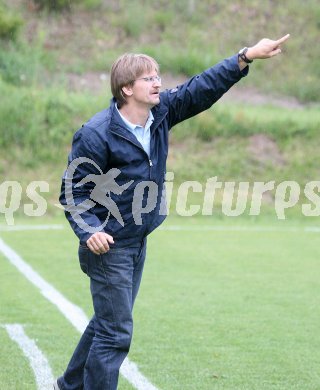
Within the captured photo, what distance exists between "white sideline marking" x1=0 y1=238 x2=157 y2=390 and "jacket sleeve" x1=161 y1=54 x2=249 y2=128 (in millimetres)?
1953

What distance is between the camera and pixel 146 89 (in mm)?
5625

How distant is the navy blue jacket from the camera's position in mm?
5562

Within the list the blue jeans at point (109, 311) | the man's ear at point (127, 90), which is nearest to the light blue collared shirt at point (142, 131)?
the man's ear at point (127, 90)

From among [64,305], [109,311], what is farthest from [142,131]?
[64,305]

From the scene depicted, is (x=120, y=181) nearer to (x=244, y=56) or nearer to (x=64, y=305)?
(x=244, y=56)

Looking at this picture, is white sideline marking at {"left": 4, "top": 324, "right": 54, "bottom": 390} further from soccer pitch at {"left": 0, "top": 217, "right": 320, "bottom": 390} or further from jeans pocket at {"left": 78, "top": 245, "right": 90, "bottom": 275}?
jeans pocket at {"left": 78, "top": 245, "right": 90, "bottom": 275}

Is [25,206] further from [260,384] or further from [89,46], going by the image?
[260,384]

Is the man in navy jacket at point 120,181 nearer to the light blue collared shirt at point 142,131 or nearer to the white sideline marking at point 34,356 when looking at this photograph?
the light blue collared shirt at point 142,131

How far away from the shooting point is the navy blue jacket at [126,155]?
5.56m

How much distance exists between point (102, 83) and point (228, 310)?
18.4 metres

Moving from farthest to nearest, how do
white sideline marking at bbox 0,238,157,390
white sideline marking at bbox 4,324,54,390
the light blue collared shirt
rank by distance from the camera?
white sideline marking at bbox 0,238,157,390 → white sideline marking at bbox 4,324,54,390 → the light blue collared shirt

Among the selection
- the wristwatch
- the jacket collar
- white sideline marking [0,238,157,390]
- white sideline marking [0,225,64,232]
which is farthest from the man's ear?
white sideline marking [0,225,64,232]

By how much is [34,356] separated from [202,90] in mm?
2896

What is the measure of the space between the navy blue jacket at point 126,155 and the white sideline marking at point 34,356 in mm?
1573
